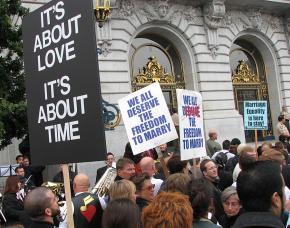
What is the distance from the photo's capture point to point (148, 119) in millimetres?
6543

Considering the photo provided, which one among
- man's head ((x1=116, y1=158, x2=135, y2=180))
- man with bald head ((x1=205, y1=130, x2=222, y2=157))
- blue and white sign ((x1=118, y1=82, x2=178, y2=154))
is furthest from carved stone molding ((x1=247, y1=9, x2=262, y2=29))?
man's head ((x1=116, y1=158, x2=135, y2=180))

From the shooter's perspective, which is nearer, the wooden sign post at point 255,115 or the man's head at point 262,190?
the man's head at point 262,190

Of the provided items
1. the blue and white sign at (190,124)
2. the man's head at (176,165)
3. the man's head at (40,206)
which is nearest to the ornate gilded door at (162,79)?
the blue and white sign at (190,124)

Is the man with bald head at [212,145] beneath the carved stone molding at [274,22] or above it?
beneath

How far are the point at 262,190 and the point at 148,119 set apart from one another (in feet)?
13.1

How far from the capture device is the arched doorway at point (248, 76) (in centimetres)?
2183

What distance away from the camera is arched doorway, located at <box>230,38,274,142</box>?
71.6ft

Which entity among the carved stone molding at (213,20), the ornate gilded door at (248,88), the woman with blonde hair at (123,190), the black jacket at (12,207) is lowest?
the black jacket at (12,207)

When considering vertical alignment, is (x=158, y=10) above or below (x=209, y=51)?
above

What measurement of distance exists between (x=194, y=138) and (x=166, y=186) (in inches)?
103

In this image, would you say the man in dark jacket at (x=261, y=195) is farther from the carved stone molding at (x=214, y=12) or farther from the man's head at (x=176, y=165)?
the carved stone molding at (x=214, y=12)

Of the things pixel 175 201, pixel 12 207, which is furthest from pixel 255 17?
pixel 175 201

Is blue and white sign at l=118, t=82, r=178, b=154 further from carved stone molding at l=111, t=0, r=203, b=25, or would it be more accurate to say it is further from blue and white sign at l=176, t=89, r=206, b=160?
carved stone molding at l=111, t=0, r=203, b=25

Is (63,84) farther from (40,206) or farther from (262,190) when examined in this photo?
(262,190)
